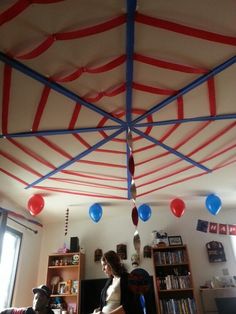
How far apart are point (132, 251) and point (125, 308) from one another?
3168mm

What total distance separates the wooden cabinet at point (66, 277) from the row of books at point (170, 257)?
1361 mm

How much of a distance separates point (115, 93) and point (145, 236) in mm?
3307

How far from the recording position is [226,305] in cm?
380

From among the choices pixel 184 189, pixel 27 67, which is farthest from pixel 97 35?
pixel 184 189

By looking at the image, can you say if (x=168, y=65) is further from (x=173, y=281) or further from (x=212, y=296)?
(x=212, y=296)

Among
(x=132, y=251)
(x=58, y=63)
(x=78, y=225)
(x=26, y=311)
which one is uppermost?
(x=58, y=63)

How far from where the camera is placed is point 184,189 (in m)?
4.07

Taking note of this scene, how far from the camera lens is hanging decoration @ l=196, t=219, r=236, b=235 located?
15.3 feet

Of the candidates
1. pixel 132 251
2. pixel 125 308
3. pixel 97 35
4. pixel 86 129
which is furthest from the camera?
pixel 132 251

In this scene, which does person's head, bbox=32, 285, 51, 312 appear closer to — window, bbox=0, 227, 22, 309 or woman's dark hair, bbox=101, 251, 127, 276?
window, bbox=0, 227, 22, 309

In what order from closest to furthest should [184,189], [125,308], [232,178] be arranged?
[125,308], [232,178], [184,189]

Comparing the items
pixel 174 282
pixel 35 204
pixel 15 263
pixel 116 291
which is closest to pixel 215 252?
pixel 174 282

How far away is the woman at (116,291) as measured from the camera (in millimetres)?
1617

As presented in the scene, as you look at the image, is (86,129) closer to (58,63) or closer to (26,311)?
(58,63)
